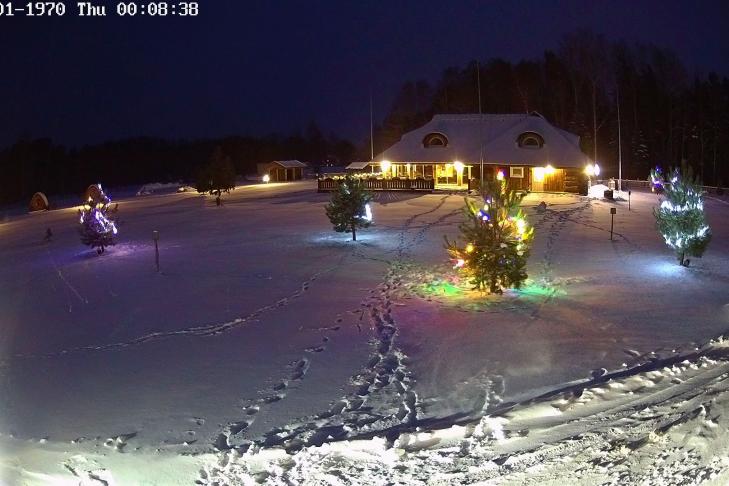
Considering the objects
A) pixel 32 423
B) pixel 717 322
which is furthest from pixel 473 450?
pixel 717 322

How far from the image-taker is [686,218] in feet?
65.4

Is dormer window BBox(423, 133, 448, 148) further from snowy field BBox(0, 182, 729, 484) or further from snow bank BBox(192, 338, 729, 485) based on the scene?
snow bank BBox(192, 338, 729, 485)

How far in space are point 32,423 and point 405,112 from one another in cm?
8673

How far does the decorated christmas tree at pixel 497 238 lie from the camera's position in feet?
52.5

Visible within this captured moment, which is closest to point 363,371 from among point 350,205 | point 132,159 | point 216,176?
point 350,205

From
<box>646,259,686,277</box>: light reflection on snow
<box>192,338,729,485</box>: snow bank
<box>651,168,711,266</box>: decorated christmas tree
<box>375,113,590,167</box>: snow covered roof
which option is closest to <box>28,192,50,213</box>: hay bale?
<box>375,113,590,167</box>: snow covered roof

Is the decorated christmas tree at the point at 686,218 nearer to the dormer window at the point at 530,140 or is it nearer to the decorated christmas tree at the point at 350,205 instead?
the decorated christmas tree at the point at 350,205

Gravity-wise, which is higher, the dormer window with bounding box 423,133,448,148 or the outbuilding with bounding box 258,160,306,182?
the dormer window with bounding box 423,133,448,148

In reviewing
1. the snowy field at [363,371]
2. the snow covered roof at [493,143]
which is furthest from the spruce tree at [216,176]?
the snowy field at [363,371]

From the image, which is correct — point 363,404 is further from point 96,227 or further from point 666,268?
point 96,227

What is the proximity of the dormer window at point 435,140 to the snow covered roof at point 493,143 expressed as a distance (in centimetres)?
9

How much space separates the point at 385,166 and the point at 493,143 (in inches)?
363

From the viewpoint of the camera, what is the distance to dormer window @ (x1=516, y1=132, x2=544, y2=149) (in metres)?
49.5

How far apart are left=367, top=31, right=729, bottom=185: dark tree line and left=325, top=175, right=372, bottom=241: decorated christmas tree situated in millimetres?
32478
